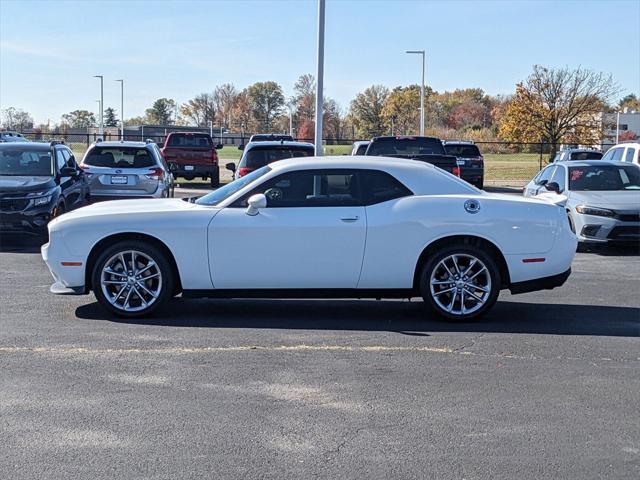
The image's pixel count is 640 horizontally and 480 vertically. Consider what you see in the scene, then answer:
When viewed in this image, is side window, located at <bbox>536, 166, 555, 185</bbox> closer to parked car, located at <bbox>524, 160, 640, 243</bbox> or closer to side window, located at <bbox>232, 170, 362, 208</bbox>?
parked car, located at <bbox>524, 160, 640, 243</bbox>

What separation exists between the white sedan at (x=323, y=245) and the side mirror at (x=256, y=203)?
0.01 metres

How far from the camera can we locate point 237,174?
17.6m

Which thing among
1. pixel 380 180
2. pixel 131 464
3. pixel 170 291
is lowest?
pixel 131 464

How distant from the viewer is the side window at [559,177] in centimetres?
1477

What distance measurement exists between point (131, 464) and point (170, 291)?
3527 millimetres

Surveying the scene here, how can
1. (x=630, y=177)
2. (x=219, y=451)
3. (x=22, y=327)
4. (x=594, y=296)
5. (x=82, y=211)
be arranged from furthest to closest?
(x=630, y=177)
(x=594, y=296)
(x=82, y=211)
(x=22, y=327)
(x=219, y=451)

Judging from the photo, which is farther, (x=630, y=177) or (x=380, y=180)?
(x=630, y=177)

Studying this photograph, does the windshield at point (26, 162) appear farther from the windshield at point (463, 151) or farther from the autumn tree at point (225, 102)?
the autumn tree at point (225, 102)

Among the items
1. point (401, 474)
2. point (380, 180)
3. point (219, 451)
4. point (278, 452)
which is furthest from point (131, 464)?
point (380, 180)

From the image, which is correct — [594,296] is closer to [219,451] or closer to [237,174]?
[219,451]

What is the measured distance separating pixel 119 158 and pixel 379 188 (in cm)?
1003

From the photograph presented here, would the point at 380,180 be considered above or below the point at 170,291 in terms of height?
above

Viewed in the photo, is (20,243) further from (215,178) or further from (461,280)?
(215,178)

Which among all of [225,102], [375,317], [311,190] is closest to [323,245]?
[311,190]
